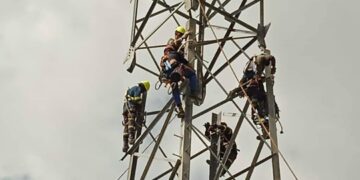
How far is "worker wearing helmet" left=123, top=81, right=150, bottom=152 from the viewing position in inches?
545

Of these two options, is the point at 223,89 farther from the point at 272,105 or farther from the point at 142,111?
the point at 142,111

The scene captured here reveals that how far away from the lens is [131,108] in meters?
14.4

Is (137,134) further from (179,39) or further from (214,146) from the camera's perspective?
(179,39)

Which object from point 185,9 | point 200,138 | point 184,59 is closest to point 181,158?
point 200,138

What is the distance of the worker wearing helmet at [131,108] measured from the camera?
1385cm

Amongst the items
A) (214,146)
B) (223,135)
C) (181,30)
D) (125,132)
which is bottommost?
(214,146)

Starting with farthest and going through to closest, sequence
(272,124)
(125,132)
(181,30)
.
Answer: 1. (125,132)
2. (181,30)
3. (272,124)

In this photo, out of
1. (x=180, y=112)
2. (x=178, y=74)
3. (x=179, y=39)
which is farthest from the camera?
(x=179, y=39)

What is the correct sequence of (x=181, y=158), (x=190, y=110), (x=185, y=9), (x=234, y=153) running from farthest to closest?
(x=234, y=153), (x=185, y=9), (x=190, y=110), (x=181, y=158)

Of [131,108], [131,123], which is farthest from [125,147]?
[131,108]

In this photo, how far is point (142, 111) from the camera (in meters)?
14.2

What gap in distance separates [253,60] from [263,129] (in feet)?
4.60

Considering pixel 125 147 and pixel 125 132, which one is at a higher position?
pixel 125 132

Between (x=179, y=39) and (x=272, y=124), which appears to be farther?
(x=179, y=39)
